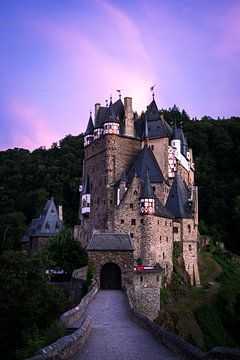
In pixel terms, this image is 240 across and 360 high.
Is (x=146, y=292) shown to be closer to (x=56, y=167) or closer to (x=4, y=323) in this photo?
(x=4, y=323)

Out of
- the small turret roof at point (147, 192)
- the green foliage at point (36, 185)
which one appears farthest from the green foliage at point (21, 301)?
the green foliage at point (36, 185)

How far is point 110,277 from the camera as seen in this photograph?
3578 cm

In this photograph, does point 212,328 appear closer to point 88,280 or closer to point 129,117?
point 88,280

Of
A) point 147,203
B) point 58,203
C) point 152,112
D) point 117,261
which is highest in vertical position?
point 152,112

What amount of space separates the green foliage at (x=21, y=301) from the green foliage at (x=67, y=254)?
18.8 meters

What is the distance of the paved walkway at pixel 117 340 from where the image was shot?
15130 mm

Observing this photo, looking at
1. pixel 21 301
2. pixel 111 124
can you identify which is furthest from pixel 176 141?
pixel 21 301

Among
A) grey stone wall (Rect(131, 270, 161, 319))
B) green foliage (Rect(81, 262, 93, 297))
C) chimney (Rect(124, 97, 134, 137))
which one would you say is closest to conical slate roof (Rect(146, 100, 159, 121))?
chimney (Rect(124, 97, 134, 137))

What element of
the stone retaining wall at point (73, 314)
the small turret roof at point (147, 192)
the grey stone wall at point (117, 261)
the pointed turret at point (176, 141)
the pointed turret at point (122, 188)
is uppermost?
the pointed turret at point (176, 141)

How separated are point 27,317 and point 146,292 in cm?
1247

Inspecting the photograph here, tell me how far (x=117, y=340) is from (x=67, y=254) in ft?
101

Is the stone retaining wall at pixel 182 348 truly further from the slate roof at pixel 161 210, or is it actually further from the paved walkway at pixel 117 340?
the slate roof at pixel 161 210

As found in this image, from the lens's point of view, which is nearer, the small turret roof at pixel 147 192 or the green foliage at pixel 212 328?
the green foliage at pixel 212 328

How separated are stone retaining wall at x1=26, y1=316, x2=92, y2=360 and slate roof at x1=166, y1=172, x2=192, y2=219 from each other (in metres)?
34.8
